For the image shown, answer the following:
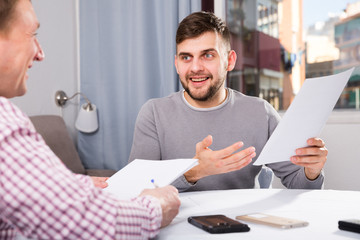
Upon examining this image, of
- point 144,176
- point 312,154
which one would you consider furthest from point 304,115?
point 144,176

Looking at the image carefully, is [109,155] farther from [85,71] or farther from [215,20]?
[215,20]

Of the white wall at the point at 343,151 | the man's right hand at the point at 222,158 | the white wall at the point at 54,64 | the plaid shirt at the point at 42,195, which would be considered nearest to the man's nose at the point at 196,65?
the man's right hand at the point at 222,158

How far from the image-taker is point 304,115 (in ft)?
3.29

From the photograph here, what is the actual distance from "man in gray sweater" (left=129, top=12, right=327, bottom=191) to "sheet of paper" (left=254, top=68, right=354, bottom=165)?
0.36m

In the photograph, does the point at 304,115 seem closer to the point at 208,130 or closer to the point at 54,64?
the point at 208,130

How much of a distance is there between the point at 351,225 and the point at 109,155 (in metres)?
2.22

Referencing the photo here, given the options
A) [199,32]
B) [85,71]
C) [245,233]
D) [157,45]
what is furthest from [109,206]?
[85,71]

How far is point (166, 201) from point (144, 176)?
21 centimetres

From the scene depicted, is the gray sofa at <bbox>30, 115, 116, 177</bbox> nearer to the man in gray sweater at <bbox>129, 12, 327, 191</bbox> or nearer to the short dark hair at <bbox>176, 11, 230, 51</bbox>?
the man in gray sweater at <bbox>129, 12, 327, 191</bbox>

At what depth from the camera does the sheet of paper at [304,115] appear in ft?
3.16

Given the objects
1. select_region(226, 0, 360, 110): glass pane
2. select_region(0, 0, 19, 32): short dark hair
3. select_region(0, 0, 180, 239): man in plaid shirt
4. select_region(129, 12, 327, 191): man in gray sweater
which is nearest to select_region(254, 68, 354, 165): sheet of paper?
select_region(129, 12, 327, 191): man in gray sweater

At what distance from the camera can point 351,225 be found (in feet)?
2.36

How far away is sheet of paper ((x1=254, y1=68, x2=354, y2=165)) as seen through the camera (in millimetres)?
963

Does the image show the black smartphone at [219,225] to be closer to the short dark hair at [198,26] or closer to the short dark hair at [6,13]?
the short dark hair at [6,13]
